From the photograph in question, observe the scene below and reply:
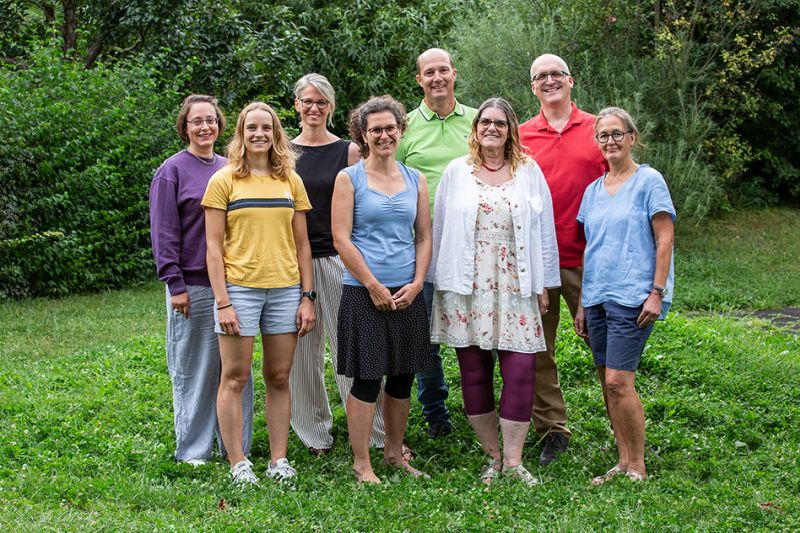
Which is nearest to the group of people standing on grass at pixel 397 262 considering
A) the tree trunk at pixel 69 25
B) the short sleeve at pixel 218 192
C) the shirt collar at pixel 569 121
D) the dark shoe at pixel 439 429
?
the short sleeve at pixel 218 192

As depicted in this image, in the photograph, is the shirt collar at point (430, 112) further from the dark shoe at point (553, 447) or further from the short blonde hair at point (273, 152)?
the dark shoe at point (553, 447)

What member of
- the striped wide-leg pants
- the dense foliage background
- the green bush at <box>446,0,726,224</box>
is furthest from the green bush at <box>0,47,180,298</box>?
the striped wide-leg pants

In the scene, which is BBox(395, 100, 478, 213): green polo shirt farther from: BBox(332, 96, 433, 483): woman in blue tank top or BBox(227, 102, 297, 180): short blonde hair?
BBox(227, 102, 297, 180): short blonde hair

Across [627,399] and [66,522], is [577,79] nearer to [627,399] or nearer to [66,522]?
[627,399]

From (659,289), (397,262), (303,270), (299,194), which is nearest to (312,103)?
(299,194)

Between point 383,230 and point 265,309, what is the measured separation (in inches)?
29.0

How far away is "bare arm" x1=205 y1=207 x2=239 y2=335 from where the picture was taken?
4.78m

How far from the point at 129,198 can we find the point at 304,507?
7719 mm

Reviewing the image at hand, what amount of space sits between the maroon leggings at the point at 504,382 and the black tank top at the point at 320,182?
1.00 meters

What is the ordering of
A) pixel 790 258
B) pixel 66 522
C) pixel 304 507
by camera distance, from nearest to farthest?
pixel 66 522
pixel 304 507
pixel 790 258

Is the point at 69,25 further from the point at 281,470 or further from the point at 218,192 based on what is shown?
the point at 281,470

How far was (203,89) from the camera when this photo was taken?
14.0 metres

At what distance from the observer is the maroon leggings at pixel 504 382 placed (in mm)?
5055

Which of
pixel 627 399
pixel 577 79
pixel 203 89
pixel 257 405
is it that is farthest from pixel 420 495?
pixel 203 89
